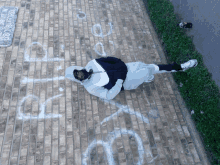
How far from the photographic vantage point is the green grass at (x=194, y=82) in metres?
3.77

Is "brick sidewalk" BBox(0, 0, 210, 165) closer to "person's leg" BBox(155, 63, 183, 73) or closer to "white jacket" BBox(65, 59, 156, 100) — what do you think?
"white jacket" BBox(65, 59, 156, 100)

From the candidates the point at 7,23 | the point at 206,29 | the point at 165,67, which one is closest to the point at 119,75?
A: the point at 165,67

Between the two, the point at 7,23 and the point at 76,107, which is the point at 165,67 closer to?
the point at 76,107

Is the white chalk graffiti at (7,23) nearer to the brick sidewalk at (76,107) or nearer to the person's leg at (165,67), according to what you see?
the brick sidewalk at (76,107)

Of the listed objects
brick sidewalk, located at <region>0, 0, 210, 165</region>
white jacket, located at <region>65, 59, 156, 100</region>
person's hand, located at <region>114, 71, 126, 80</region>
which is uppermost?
person's hand, located at <region>114, 71, 126, 80</region>

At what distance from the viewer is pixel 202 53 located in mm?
4270

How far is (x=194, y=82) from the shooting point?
427 cm

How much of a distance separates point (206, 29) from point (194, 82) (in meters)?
1.49

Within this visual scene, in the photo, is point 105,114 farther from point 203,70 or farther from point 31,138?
point 203,70

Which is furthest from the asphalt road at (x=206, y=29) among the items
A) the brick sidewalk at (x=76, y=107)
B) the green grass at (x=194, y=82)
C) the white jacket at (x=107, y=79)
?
the white jacket at (x=107, y=79)

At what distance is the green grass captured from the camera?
377cm

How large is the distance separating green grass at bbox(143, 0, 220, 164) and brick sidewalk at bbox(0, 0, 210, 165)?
1.07ft

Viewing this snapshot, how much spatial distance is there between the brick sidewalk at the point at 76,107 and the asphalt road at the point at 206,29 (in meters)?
1.09

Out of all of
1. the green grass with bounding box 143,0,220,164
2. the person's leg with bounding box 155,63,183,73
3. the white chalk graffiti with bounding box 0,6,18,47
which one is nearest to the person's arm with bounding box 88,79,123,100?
the person's leg with bounding box 155,63,183,73
